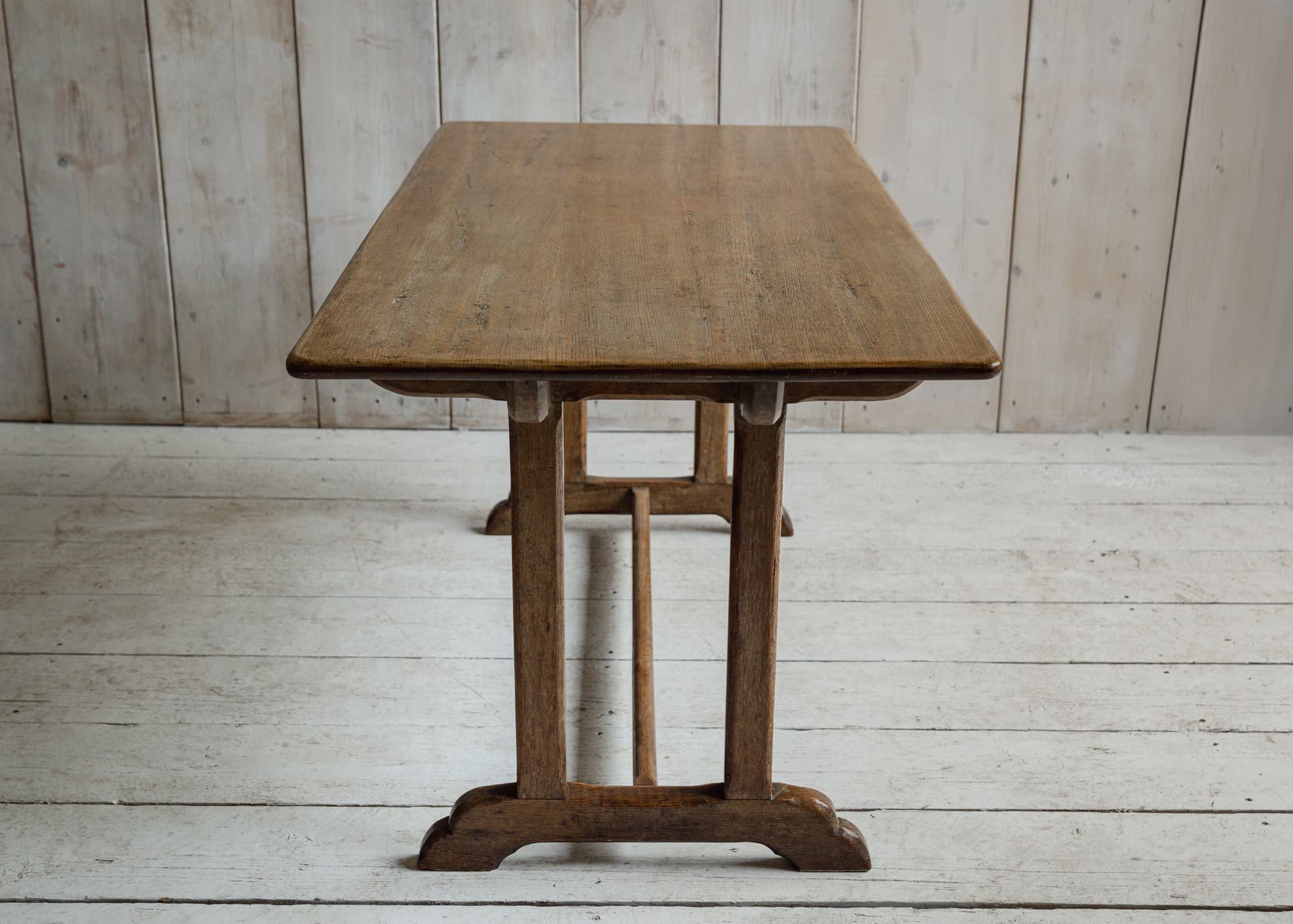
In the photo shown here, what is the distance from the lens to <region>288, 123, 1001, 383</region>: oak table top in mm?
1096

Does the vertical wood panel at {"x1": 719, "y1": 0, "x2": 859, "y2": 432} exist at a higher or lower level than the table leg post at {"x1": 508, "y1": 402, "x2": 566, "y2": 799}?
higher

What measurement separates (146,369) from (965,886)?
190 centimetres

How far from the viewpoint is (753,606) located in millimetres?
1357

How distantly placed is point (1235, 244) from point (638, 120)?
117cm

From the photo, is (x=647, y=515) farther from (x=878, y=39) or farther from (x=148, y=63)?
(x=148, y=63)

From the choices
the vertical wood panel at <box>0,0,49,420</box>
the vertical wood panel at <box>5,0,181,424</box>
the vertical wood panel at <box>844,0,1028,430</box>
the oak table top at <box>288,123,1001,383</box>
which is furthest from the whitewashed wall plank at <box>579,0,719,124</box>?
the vertical wood panel at <box>0,0,49,420</box>

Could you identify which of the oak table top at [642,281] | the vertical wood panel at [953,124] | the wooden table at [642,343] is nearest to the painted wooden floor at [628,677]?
the wooden table at [642,343]

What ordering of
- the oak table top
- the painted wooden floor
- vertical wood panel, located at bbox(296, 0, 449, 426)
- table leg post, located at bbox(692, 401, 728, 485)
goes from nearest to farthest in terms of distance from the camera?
the oak table top
the painted wooden floor
table leg post, located at bbox(692, 401, 728, 485)
vertical wood panel, located at bbox(296, 0, 449, 426)

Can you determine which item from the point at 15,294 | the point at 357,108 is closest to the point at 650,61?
the point at 357,108

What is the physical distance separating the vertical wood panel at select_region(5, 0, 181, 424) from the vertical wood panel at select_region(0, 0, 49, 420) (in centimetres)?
2

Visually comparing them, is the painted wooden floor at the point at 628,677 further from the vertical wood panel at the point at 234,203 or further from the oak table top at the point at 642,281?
the oak table top at the point at 642,281

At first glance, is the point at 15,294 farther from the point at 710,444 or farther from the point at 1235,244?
the point at 1235,244

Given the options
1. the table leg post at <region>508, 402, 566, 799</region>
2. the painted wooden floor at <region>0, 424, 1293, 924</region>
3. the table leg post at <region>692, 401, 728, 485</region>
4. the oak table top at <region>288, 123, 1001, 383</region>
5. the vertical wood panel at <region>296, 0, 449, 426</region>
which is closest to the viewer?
the oak table top at <region>288, 123, 1001, 383</region>

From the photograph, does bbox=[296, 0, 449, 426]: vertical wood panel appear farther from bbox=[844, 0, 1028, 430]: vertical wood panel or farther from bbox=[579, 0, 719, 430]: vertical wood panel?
bbox=[844, 0, 1028, 430]: vertical wood panel
